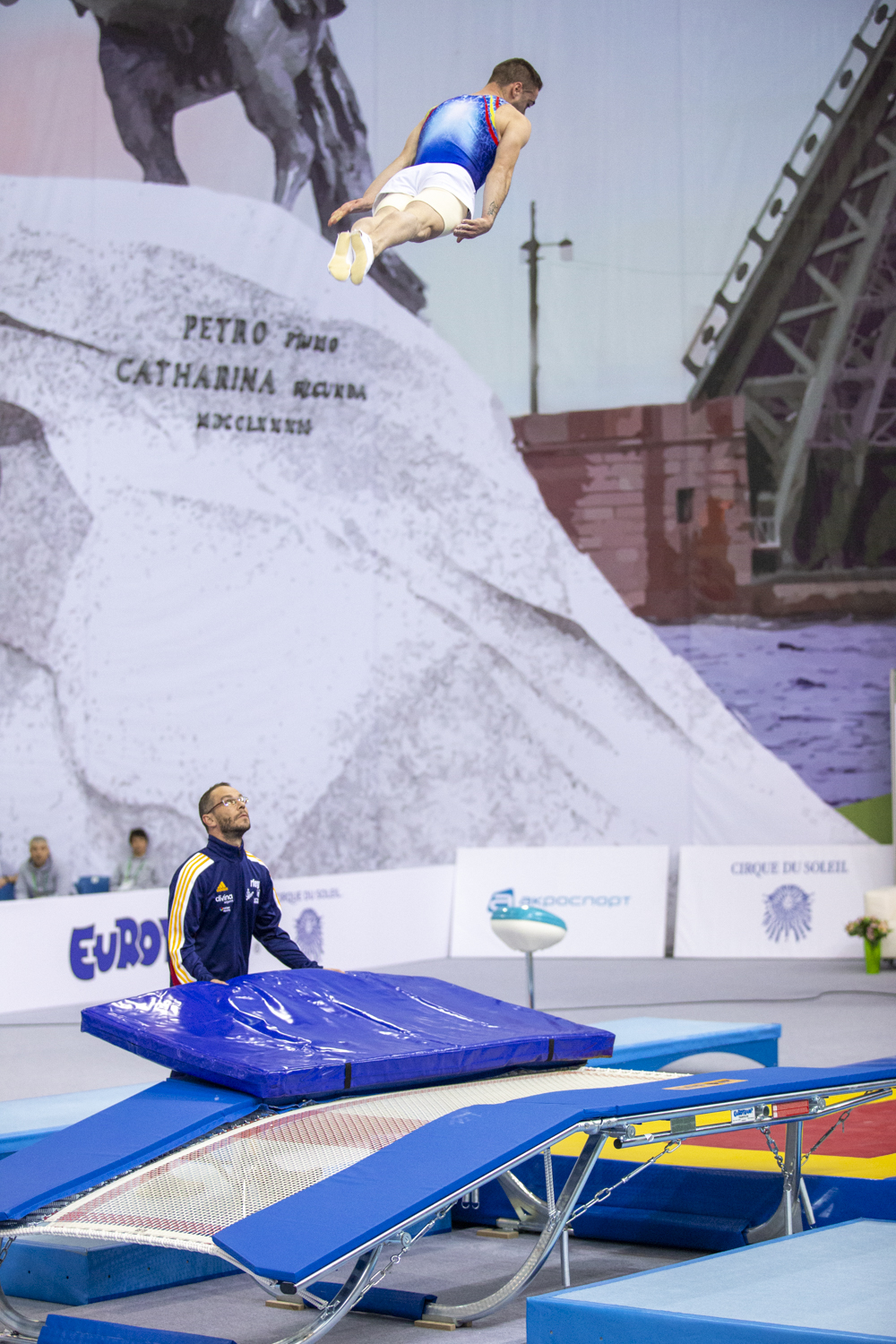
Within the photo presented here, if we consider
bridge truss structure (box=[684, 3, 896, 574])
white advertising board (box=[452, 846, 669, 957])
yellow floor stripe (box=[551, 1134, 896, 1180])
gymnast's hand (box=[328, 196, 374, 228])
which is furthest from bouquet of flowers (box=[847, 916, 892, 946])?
gymnast's hand (box=[328, 196, 374, 228])

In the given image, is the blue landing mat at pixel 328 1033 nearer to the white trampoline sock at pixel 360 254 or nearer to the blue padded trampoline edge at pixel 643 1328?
the blue padded trampoline edge at pixel 643 1328

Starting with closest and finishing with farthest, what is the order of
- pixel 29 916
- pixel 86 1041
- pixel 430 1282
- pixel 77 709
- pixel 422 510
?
pixel 430 1282
pixel 86 1041
pixel 29 916
pixel 77 709
pixel 422 510

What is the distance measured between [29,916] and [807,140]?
9384 millimetres

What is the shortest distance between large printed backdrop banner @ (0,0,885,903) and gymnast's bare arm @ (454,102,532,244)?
7.33m

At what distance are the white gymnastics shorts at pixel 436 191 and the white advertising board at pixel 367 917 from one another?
566 cm

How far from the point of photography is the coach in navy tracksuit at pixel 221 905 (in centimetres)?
490

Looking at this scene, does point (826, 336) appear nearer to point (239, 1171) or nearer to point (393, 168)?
point (393, 168)

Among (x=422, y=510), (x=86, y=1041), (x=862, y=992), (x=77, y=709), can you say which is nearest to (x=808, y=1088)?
(x=86, y=1041)

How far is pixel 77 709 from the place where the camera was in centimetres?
1186

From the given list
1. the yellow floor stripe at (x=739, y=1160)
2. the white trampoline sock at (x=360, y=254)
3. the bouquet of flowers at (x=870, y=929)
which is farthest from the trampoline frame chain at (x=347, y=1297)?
the bouquet of flowers at (x=870, y=929)

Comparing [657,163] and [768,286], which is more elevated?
[657,163]

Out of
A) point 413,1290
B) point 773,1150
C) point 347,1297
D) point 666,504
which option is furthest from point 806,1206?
point 666,504

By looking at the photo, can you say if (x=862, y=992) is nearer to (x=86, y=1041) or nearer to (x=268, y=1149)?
(x=86, y=1041)

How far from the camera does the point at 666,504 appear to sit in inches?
528
